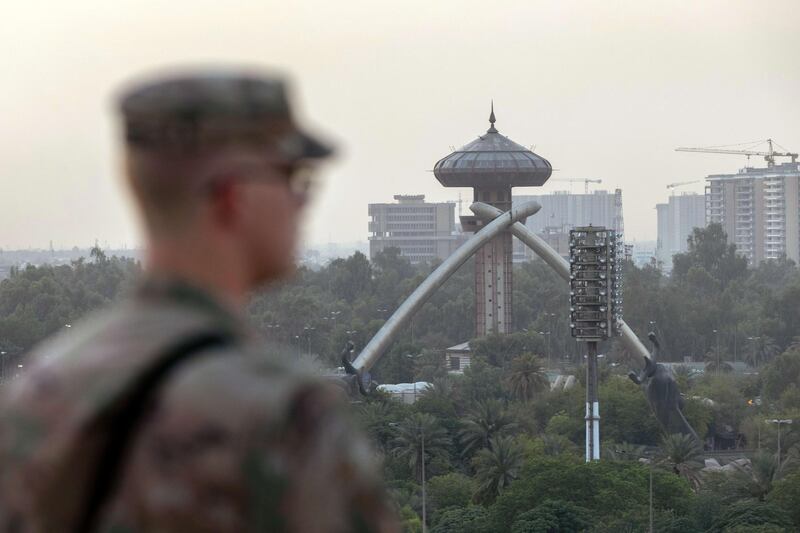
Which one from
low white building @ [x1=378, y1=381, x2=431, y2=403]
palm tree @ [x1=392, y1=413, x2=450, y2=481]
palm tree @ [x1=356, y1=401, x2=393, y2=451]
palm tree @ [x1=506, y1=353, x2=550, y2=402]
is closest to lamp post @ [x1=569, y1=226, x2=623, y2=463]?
palm tree @ [x1=392, y1=413, x2=450, y2=481]

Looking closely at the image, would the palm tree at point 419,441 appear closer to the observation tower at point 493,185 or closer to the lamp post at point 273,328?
the observation tower at point 493,185

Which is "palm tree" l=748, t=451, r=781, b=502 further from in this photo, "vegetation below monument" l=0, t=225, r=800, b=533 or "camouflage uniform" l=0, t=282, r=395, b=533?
"camouflage uniform" l=0, t=282, r=395, b=533

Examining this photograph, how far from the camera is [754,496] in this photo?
55125 mm

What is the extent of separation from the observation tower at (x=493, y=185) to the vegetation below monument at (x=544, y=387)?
2834 mm

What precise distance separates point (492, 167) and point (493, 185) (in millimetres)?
1087

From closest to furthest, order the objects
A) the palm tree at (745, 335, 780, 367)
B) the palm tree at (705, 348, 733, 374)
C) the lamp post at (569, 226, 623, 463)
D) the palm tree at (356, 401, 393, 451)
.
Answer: the lamp post at (569, 226, 623, 463) < the palm tree at (356, 401, 393, 451) < the palm tree at (705, 348, 733, 374) < the palm tree at (745, 335, 780, 367)

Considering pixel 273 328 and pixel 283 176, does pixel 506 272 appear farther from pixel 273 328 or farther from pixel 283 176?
pixel 283 176

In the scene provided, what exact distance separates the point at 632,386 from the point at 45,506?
266 feet

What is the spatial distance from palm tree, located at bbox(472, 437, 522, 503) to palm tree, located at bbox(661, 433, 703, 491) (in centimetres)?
586

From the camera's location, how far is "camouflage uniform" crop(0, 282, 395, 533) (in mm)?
2912

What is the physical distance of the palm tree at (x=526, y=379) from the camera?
277ft

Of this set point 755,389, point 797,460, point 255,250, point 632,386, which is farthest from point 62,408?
point 755,389

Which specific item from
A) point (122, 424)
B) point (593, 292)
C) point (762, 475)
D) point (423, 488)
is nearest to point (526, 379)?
point (593, 292)

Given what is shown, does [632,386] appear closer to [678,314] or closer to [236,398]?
[678,314]
